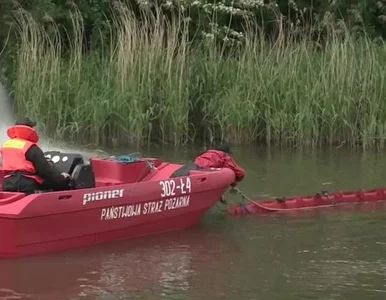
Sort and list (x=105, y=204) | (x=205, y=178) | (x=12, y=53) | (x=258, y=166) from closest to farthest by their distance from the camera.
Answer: (x=105, y=204)
(x=205, y=178)
(x=258, y=166)
(x=12, y=53)

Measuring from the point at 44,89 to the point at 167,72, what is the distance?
210 centimetres

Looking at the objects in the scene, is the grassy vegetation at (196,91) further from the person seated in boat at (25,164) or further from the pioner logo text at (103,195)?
the person seated in boat at (25,164)

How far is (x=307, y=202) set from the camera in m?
12.4

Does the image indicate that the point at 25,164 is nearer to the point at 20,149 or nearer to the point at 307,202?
the point at 20,149

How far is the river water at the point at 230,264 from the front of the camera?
872 cm

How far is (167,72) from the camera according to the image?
17734mm

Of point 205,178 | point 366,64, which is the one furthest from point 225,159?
point 366,64

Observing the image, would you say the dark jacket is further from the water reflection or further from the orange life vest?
the water reflection

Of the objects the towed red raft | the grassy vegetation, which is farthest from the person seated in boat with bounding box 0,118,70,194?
the grassy vegetation

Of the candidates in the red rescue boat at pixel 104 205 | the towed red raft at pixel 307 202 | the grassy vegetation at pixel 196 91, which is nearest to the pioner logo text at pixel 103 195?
the red rescue boat at pixel 104 205

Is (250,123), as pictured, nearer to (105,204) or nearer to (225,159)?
(225,159)

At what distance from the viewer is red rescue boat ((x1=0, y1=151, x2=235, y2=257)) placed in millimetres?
9562

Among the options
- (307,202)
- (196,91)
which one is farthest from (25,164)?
(196,91)

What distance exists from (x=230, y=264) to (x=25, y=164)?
219 centimetres
